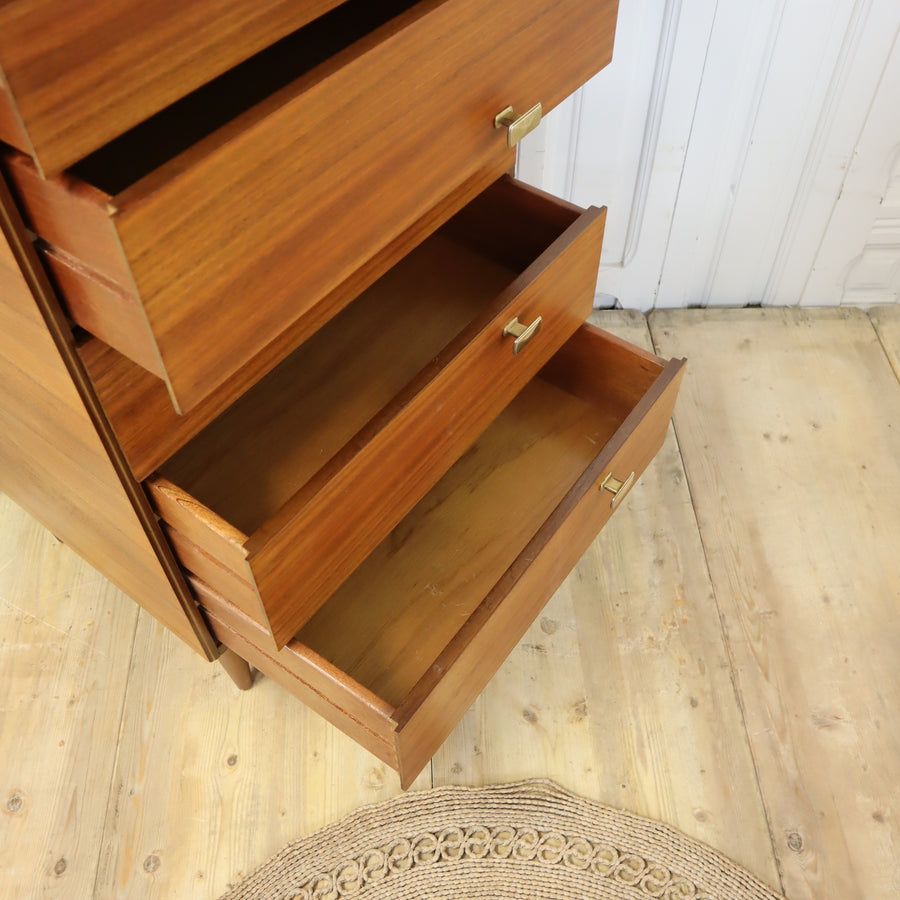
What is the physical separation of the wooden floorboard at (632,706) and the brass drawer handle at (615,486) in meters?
0.18

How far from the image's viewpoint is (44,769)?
1061 millimetres

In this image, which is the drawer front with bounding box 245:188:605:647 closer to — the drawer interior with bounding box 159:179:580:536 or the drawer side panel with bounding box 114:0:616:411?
the drawer interior with bounding box 159:179:580:536

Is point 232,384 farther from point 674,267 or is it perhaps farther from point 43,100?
point 674,267

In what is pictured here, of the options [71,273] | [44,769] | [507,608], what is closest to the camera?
[71,273]

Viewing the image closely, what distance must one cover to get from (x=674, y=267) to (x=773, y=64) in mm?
348

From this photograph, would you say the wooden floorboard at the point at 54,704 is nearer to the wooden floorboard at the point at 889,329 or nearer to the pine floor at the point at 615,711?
the pine floor at the point at 615,711

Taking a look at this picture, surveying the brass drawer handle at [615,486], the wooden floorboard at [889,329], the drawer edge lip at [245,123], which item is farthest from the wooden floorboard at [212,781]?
the wooden floorboard at [889,329]

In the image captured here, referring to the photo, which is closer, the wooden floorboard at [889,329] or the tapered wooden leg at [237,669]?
the tapered wooden leg at [237,669]

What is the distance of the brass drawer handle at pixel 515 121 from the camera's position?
77cm

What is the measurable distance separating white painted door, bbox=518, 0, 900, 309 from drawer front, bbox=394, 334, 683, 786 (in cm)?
43

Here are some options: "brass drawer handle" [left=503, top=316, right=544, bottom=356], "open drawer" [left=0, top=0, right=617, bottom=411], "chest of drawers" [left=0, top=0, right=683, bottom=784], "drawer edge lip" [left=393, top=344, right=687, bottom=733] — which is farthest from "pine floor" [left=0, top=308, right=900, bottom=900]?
"open drawer" [left=0, top=0, right=617, bottom=411]

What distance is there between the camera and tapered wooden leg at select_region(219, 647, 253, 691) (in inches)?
40.7

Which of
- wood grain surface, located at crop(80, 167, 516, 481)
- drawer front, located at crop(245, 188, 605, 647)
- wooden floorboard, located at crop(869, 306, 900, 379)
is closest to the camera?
wood grain surface, located at crop(80, 167, 516, 481)

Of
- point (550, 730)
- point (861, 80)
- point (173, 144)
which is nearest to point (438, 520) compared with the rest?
point (550, 730)
